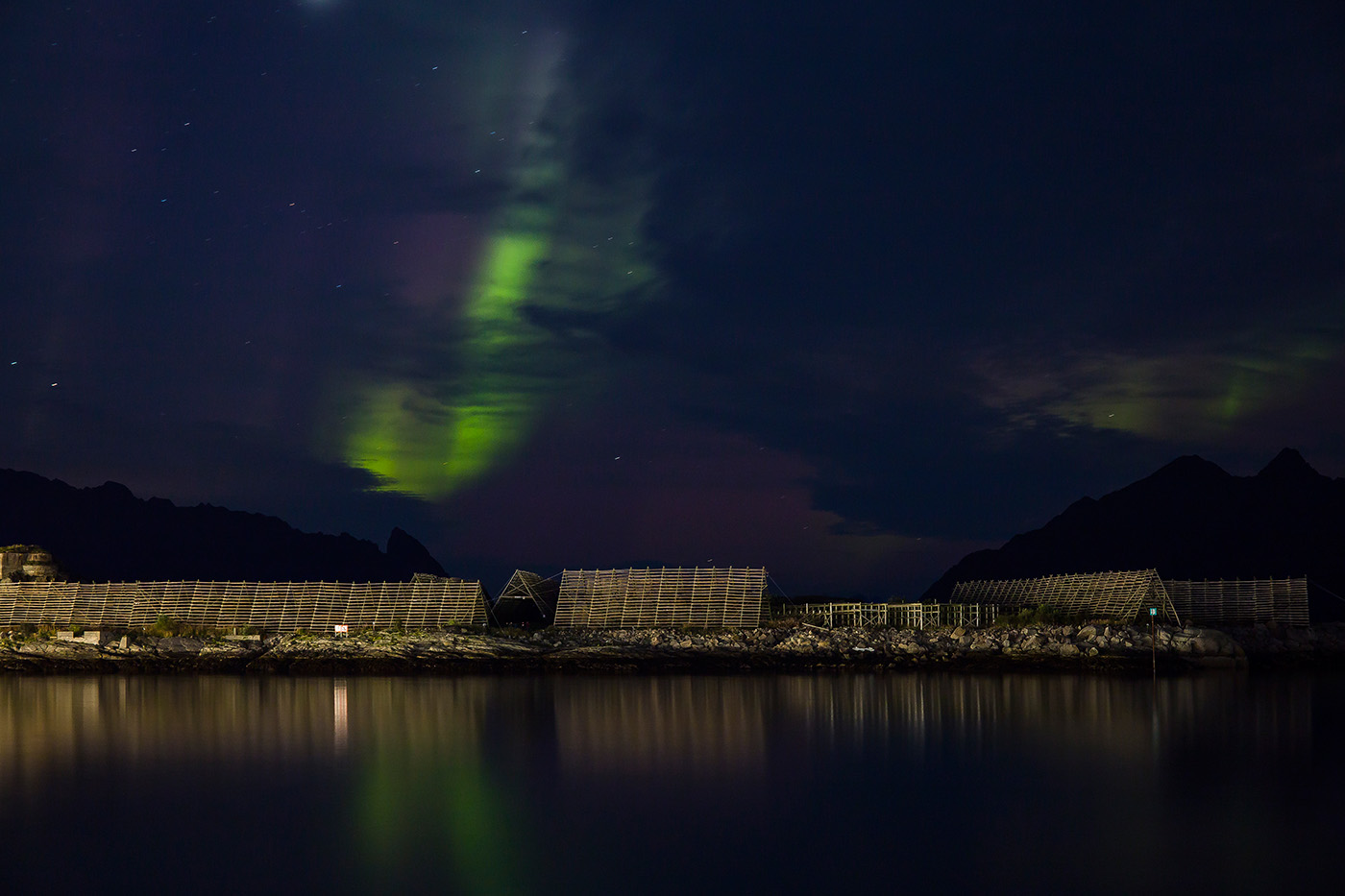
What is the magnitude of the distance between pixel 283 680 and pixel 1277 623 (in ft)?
150

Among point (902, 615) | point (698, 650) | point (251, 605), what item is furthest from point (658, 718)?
point (251, 605)

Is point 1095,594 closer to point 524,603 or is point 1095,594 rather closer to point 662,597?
point 662,597

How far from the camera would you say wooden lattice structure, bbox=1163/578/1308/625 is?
5378 centimetres

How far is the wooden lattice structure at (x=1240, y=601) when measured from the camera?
176 feet

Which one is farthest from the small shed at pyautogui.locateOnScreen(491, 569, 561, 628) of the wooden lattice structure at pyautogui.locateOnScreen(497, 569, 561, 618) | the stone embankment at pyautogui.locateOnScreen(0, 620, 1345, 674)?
the stone embankment at pyautogui.locateOnScreen(0, 620, 1345, 674)

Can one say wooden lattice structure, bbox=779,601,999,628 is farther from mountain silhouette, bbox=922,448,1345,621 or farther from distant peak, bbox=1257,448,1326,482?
distant peak, bbox=1257,448,1326,482

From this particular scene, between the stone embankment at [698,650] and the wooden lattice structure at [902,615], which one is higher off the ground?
the wooden lattice structure at [902,615]

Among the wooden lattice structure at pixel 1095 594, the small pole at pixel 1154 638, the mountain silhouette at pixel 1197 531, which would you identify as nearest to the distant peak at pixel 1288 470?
the mountain silhouette at pixel 1197 531

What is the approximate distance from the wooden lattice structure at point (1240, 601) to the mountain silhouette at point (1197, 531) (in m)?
84.9

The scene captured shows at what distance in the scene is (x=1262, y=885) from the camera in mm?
13648

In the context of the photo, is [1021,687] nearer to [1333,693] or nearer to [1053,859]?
[1333,693]

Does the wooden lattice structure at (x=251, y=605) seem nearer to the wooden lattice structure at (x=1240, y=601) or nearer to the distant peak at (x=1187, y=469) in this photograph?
the wooden lattice structure at (x=1240, y=601)

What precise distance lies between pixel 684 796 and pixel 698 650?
3073 cm

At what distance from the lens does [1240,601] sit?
178ft
